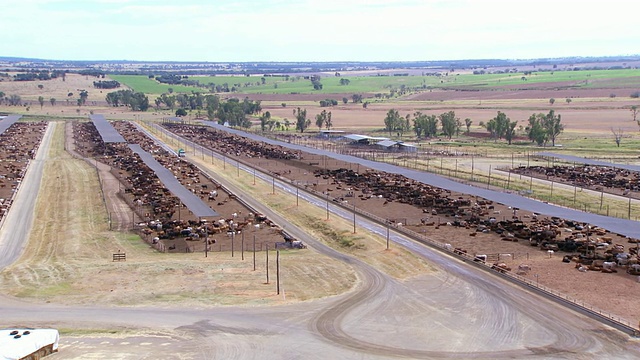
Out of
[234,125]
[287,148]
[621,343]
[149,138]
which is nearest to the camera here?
[621,343]

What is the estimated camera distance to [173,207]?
2206 inches

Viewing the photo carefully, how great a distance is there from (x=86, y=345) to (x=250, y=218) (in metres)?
25.2

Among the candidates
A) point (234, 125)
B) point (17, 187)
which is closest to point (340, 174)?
point (17, 187)

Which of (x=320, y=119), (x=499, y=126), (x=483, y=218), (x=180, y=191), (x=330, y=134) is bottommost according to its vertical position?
(x=330, y=134)

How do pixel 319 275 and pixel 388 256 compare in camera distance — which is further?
pixel 388 256

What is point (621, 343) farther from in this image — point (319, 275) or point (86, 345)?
point (86, 345)

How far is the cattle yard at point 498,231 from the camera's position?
3725cm

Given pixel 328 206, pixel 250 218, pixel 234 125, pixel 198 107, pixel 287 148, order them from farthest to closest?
1. pixel 198 107
2. pixel 234 125
3. pixel 287 148
4. pixel 328 206
5. pixel 250 218

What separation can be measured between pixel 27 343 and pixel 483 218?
35.7m

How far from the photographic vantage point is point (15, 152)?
312ft

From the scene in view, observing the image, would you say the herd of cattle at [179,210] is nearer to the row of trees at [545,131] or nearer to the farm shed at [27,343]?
the farm shed at [27,343]

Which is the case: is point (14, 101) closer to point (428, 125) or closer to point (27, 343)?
point (428, 125)

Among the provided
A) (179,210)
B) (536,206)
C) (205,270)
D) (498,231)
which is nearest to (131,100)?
(179,210)

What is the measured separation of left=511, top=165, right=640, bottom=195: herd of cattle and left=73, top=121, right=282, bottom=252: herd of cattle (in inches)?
1395
